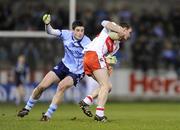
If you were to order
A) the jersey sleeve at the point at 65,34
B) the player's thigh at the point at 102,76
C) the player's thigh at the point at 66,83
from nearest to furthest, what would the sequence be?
the player's thigh at the point at 102,76 < the player's thigh at the point at 66,83 < the jersey sleeve at the point at 65,34

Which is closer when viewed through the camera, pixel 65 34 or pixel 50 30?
pixel 50 30

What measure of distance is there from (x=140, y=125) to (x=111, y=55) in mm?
1829

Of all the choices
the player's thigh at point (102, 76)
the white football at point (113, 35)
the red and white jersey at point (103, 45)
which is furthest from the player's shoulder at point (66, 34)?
the player's thigh at point (102, 76)

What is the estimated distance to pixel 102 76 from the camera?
16.8 metres

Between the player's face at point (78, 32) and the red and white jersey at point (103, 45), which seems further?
the player's face at point (78, 32)

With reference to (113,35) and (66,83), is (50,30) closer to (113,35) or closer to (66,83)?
(66,83)

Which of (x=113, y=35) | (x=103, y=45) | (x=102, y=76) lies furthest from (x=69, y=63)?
(x=113, y=35)

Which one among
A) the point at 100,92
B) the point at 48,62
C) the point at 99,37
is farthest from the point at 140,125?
the point at 48,62

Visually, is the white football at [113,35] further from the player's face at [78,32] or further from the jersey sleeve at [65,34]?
the jersey sleeve at [65,34]

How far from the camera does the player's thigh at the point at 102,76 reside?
661 inches

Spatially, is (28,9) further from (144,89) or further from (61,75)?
(61,75)

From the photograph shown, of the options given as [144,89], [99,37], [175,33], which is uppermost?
[99,37]

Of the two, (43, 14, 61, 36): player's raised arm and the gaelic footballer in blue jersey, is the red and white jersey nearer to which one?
the gaelic footballer in blue jersey

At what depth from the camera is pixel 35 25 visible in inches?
1328
